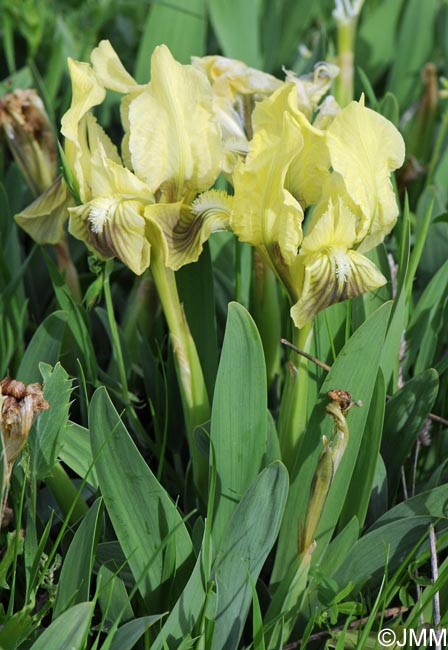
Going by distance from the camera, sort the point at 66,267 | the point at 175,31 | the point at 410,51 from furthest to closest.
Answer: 1. the point at 410,51
2. the point at 175,31
3. the point at 66,267

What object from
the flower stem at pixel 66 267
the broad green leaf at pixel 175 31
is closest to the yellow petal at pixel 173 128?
the flower stem at pixel 66 267

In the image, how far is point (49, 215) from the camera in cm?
116

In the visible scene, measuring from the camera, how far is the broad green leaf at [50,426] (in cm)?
88

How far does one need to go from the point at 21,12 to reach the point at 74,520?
1.41 metres

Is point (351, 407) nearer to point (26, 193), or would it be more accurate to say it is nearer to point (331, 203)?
point (331, 203)

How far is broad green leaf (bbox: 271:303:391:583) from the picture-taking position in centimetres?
91

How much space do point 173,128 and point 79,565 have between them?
1.70 feet

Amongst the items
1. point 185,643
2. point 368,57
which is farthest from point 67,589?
point 368,57

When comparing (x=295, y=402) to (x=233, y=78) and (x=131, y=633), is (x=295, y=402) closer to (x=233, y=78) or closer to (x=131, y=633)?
(x=131, y=633)

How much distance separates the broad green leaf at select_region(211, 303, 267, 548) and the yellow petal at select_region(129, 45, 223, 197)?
0.21 metres

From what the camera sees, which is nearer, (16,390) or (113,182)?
(16,390)

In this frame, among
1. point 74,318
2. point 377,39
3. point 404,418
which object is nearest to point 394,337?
point 404,418

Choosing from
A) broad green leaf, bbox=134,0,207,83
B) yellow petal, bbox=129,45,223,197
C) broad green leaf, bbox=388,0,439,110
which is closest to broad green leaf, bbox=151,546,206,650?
yellow petal, bbox=129,45,223,197

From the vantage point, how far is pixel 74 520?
1057mm
